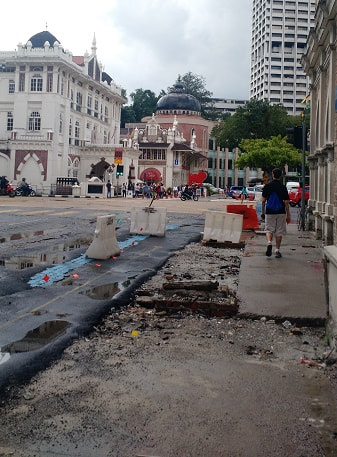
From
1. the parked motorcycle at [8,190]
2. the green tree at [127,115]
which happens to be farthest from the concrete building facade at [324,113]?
the green tree at [127,115]

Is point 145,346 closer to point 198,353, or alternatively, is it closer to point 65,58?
point 198,353

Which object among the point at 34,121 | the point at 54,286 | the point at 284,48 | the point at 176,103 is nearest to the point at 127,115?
the point at 176,103

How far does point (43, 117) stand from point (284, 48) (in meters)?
92.2

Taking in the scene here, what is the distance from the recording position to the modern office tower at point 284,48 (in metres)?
130

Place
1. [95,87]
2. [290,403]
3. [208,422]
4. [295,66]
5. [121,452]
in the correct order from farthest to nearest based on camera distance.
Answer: [295,66] → [95,87] → [290,403] → [208,422] → [121,452]

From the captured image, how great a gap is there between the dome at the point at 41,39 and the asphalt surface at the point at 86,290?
49068 mm

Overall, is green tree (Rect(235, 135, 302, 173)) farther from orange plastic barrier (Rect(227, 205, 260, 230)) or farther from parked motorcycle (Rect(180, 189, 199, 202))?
orange plastic barrier (Rect(227, 205, 260, 230))

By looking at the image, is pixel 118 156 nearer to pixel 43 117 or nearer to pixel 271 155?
pixel 43 117

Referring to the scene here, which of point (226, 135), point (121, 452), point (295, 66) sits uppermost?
point (295, 66)

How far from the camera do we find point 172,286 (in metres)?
7.21

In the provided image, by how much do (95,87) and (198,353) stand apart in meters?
65.0

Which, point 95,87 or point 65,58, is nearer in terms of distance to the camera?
point 65,58

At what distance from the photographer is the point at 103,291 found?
768 cm

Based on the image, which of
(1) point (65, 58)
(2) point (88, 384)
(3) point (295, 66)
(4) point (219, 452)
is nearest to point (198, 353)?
(2) point (88, 384)
